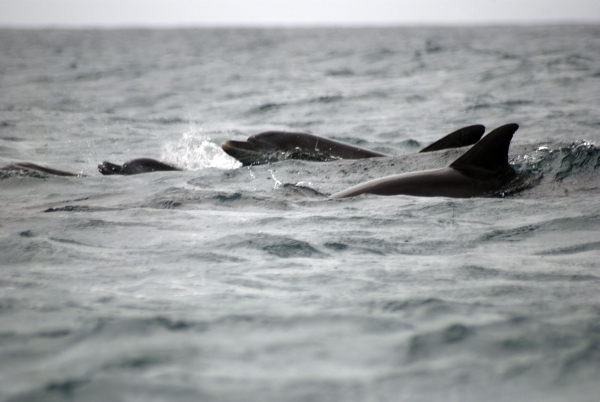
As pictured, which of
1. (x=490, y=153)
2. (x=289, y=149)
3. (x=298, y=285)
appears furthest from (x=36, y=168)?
(x=298, y=285)

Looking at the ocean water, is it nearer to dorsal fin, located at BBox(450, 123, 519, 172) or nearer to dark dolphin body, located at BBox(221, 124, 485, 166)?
dorsal fin, located at BBox(450, 123, 519, 172)

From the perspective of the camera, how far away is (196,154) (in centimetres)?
1291

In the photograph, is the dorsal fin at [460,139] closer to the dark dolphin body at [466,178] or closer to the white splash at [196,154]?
the dark dolphin body at [466,178]

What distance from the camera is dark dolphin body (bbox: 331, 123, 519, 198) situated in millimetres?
7691

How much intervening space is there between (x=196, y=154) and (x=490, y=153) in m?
6.38

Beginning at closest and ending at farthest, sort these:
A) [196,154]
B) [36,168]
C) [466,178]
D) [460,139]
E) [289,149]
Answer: [466,178], [460,139], [36,168], [289,149], [196,154]

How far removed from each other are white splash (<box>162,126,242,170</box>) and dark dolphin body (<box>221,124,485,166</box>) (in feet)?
1.05

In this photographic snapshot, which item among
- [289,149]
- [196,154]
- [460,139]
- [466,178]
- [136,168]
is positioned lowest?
[196,154]

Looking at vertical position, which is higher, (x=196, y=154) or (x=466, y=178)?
(x=466, y=178)

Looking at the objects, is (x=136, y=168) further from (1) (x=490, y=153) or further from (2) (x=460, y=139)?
(1) (x=490, y=153)

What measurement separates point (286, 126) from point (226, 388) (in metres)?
14.4

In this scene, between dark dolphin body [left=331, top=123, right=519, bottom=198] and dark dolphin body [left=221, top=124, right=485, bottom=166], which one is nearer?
dark dolphin body [left=331, top=123, right=519, bottom=198]

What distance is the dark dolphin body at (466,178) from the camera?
7.69 metres

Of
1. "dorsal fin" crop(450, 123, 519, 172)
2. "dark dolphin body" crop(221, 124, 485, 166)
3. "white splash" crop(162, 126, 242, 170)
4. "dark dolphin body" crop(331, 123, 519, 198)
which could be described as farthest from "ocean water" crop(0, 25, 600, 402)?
"dark dolphin body" crop(221, 124, 485, 166)
